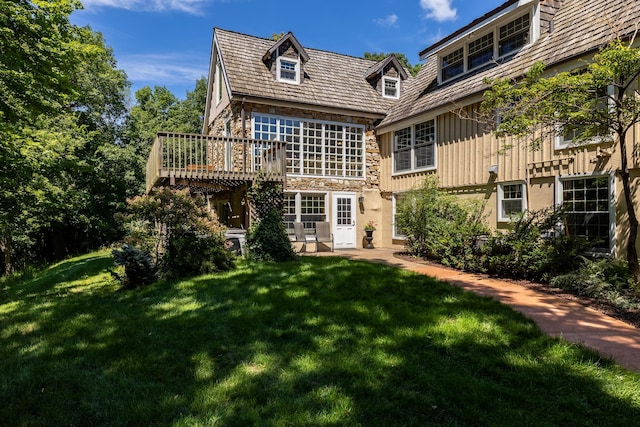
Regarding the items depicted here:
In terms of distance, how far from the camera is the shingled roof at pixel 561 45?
8188mm

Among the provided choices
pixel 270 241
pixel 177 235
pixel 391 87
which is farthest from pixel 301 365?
pixel 391 87

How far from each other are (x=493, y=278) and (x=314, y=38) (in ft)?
68.4

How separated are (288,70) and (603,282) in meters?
12.3

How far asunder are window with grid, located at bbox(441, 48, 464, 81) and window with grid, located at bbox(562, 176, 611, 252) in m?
5.93

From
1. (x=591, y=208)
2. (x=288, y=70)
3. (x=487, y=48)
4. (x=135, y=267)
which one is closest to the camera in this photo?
(x=135, y=267)

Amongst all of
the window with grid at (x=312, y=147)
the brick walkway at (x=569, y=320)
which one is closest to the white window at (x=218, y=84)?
the window with grid at (x=312, y=147)

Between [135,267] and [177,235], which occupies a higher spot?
[177,235]

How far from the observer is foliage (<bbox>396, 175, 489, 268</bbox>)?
915cm

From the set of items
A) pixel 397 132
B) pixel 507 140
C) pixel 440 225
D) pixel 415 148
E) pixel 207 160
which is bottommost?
pixel 440 225

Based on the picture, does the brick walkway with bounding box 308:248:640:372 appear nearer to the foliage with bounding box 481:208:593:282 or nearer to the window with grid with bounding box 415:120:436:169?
the foliage with bounding box 481:208:593:282

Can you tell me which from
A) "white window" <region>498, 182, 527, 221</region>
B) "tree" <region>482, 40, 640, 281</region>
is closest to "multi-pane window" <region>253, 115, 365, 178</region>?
"white window" <region>498, 182, 527, 221</region>

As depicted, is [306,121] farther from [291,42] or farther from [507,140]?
[507,140]

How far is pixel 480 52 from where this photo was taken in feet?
40.7

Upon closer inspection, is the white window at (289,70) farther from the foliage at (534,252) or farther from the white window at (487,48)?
the foliage at (534,252)
